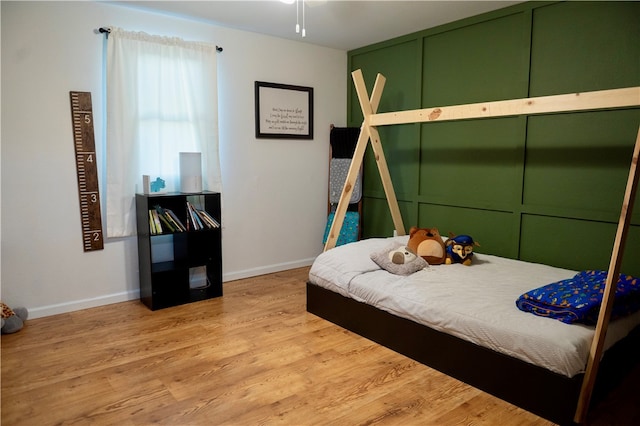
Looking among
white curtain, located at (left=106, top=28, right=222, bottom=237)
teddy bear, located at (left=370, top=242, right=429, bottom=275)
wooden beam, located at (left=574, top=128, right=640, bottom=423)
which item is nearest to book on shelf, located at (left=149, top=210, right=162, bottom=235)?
white curtain, located at (left=106, top=28, right=222, bottom=237)

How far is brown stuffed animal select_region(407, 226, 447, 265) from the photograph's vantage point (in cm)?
319

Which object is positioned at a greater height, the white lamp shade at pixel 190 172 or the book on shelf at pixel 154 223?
the white lamp shade at pixel 190 172

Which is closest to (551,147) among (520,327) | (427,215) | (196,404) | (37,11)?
(427,215)

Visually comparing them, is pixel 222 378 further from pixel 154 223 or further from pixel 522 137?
pixel 522 137

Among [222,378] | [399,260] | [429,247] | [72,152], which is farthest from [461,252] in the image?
[72,152]

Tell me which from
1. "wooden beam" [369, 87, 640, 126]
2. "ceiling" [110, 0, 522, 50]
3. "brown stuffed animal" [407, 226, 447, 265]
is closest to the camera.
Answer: "wooden beam" [369, 87, 640, 126]

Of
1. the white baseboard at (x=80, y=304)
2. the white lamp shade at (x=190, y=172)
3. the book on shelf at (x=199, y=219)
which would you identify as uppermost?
the white lamp shade at (x=190, y=172)

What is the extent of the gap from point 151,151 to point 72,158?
1.85ft

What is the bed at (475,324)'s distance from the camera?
1.99m

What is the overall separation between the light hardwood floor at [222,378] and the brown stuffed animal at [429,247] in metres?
0.78

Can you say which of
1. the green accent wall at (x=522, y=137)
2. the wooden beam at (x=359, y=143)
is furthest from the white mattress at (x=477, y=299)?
the green accent wall at (x=522, y=137)

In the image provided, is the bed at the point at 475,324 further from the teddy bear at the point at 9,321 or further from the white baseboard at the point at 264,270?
the teddy bear at the point at 9,321

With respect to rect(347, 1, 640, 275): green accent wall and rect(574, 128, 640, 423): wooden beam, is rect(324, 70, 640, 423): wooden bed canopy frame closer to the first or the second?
rect(574, 128, 640, 423): wooden beam

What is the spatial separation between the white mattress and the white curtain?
1.52 metres
